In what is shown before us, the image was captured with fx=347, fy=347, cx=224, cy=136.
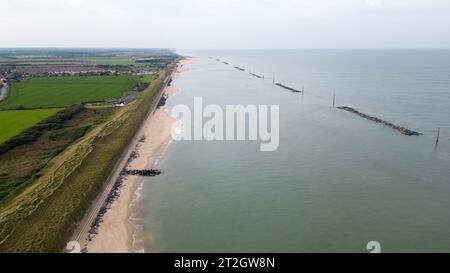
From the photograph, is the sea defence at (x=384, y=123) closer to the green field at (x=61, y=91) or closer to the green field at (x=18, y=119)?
the green field at (x=61, y=91)

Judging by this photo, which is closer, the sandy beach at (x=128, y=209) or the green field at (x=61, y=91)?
the sandy beach at (x=128, y=209)

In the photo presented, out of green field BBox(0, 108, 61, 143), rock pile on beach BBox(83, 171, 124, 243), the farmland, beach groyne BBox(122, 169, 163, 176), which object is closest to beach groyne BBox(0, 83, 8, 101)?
the farmland

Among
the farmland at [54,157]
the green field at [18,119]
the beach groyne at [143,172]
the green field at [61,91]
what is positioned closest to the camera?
the farmland at [54,157]

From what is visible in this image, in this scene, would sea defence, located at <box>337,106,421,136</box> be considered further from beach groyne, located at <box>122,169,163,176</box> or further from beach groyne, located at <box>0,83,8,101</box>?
beach groyne, located at <box>0,83,8,101</box>

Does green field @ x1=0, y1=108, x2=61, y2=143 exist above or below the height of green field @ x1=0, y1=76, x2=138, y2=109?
below

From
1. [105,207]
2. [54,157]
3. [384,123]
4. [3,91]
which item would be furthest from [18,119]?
[384,123]

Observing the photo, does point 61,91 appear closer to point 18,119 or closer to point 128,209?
point 18,119

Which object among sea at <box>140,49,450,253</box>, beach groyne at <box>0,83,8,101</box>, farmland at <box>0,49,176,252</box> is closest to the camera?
farmland at <box>0,49,176,252</box>

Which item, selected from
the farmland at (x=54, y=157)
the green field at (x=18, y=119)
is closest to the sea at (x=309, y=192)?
the farmland at (x=54, y=157)
